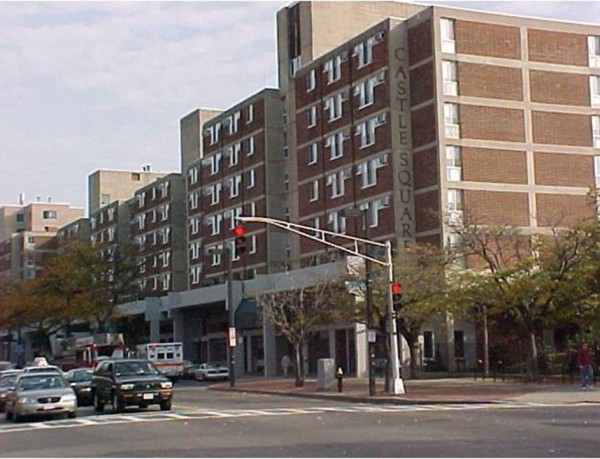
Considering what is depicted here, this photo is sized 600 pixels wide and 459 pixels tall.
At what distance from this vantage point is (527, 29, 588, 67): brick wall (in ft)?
198

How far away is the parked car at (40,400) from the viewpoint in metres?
30.1

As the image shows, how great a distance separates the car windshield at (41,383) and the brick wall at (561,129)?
36.3 meters

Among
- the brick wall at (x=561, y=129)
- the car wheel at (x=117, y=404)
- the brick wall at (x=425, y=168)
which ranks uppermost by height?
the brick wall at (x=561, y=129)

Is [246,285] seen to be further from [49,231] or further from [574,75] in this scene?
[49,231]

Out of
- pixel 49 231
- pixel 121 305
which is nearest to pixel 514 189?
pixel 121 305

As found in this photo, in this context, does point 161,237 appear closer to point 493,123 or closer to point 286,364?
point 286,364

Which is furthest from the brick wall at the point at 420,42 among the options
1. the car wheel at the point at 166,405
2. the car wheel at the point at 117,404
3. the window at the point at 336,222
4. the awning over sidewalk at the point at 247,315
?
the car wheel at the point at 117,404

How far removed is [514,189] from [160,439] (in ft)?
134

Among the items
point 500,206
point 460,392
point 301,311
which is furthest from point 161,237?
point 460,392

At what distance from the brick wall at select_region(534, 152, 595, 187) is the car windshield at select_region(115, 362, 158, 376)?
108 feet

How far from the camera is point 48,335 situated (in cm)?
9550

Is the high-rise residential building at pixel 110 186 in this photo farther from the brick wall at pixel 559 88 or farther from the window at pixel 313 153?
the brick wall at pixel 559 88

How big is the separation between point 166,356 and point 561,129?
1104 inches

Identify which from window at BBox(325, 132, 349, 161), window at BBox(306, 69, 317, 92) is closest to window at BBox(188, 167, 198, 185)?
window at BBox(306, 69, 317, 92)
